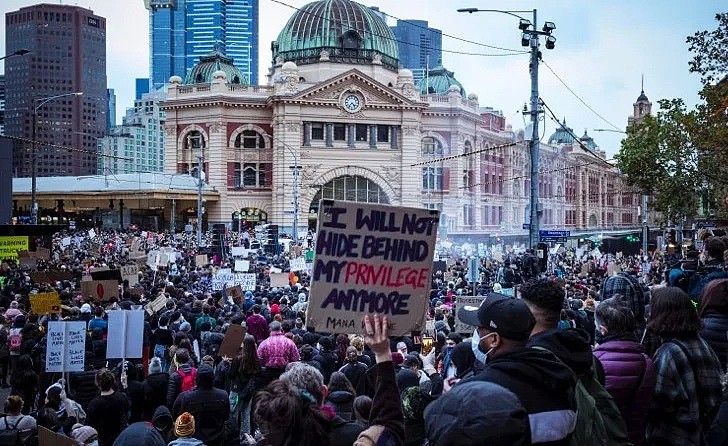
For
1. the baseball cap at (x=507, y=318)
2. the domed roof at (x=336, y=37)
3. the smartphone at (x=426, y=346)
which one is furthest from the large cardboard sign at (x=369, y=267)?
the domed roof at (x=336, y=37)

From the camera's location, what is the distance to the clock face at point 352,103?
65688mm

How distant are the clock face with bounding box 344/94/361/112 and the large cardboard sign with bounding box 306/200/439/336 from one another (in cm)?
6131

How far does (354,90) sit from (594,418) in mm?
62262

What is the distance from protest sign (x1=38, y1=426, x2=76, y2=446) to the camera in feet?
21.4

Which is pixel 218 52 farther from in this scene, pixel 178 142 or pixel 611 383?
pixel 611 383

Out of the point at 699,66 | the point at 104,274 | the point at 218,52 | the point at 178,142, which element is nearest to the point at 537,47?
the point at 699,66

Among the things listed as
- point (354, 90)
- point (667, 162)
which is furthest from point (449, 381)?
point (354, 90)

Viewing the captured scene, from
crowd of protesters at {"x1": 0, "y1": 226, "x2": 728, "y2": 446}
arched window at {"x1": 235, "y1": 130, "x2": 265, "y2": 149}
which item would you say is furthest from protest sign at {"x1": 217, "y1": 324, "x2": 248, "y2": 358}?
arched window at {"x1": 235, "y1": 130, "x2": 265, "y2": 149}

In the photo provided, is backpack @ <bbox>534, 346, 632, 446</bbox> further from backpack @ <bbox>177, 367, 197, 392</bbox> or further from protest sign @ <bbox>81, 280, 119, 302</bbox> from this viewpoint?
protest sign @ <bbox>81, 280, 119, 302</bbox>

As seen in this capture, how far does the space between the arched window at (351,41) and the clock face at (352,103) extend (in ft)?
21.1

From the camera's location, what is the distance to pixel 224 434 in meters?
8.73

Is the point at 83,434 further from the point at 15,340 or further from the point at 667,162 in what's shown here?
the point at 667,162

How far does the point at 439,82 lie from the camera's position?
8162cm

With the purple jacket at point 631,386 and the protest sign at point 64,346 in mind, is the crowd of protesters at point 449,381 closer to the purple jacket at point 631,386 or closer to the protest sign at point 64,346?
the purple jacket at point 631,386
